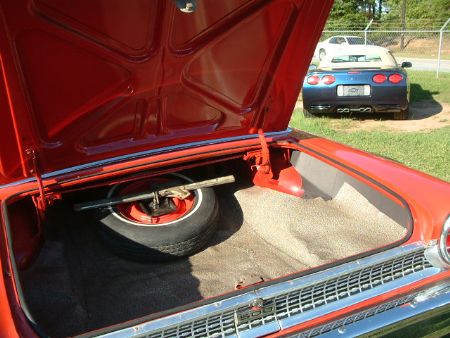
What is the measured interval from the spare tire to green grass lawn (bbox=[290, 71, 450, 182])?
3.08 m

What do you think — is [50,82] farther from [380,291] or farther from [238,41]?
[380,291]

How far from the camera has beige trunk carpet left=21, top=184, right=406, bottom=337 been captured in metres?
2.12

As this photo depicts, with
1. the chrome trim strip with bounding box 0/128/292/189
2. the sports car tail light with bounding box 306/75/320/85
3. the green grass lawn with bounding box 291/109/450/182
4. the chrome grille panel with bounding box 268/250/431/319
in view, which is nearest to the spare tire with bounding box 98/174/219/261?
the chrome trim strip with bounding box 0/128/292/189

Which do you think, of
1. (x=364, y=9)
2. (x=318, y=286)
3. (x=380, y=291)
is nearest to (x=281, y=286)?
(x=318, y=286)

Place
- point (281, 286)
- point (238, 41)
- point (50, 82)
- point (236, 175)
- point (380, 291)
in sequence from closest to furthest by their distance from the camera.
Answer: point (281, 286)
point (380, 291)
point (50, 82)
point (238, 41)
point (236, 175)

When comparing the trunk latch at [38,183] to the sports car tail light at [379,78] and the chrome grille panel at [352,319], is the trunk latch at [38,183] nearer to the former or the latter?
the chrome grille panel at [352,319]

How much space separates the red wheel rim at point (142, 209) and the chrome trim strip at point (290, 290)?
3.59 feet

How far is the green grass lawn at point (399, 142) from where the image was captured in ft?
17.0

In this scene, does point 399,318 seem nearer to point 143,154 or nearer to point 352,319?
point 352,319

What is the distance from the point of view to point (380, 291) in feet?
5.89

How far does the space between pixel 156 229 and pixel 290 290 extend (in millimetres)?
1011

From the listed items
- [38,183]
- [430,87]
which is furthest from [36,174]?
[430,87]

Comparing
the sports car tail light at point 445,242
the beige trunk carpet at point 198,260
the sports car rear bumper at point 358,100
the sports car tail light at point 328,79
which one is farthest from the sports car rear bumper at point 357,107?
→ the sports car tail light at point 445,242

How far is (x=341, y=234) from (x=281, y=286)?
940 millimetres
